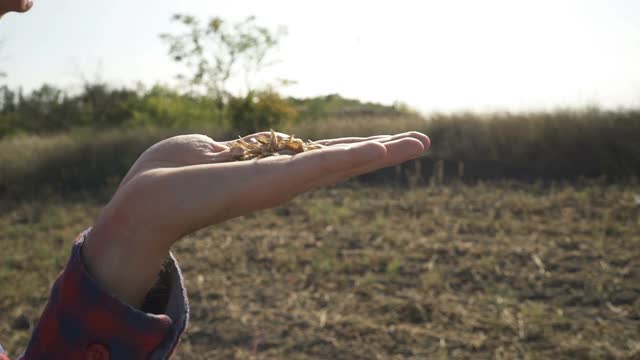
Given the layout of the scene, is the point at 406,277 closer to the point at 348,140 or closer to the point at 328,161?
the point at 348,140

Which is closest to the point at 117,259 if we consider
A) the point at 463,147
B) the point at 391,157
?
the point at 391,157

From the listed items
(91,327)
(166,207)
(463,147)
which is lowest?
(463,147)

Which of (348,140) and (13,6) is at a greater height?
(13,6)

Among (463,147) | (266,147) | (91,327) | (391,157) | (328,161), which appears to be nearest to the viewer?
(91,327)

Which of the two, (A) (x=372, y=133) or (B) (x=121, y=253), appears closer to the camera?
(B) (x=121, y=253)

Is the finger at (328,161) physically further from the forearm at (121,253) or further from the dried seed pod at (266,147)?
the dried seed pod at (266,147)

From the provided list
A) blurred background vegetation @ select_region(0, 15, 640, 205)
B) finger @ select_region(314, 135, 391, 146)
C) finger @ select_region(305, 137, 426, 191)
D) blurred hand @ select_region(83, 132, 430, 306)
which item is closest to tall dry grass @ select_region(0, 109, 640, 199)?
blurred background vegetation @ select_region(0, 15, 640, 205)
